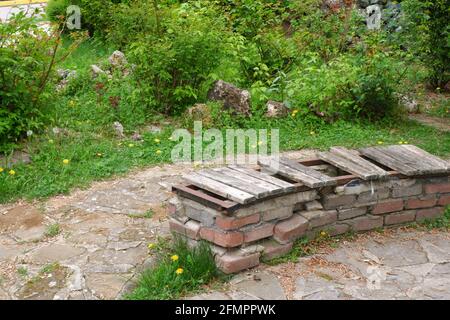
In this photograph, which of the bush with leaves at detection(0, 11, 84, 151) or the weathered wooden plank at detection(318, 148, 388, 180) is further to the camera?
the bush with leaves at detection(0, 11, 84, 151)

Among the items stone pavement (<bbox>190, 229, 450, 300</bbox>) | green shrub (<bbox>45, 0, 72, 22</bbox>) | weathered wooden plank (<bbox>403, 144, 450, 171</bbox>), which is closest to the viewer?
stone pavement (<bbox>190, 229, 450, 300</bbox>)

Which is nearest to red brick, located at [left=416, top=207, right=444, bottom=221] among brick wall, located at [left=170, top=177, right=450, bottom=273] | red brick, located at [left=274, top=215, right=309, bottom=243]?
brick wall, located at [left=170, top=177, right=450, bottom=273]

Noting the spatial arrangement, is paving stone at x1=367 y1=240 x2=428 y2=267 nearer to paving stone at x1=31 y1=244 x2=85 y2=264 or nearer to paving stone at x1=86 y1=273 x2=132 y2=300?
paving stone at x1=86 y1=273 x2=132 y2=300

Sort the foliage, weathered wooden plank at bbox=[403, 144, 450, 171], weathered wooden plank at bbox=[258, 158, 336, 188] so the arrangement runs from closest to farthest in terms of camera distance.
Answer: weathered wooden plank at bbox=[258, 158, 336, 188] → weathered wooden plank at bbox=[403, 144, 450, 171] → the foliage

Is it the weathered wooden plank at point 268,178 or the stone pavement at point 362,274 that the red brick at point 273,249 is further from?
the weathered wooden plank at point 268,178

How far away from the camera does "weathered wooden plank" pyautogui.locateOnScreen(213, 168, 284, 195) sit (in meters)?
Answer: 4.14

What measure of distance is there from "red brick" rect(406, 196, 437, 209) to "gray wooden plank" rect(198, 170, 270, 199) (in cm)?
148

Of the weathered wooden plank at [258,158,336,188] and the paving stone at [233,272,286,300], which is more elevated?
the weathered wooden plank at [258,158,336,188]

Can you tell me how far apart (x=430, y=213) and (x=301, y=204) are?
4.12 feet

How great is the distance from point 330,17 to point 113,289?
6.88 m

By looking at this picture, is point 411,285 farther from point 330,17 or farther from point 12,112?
point 330,17

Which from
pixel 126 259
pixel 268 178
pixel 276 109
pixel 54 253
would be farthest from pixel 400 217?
pixel 276 109

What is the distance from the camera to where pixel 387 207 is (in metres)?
4.86

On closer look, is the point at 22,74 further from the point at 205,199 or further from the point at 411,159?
the point at 411,159
